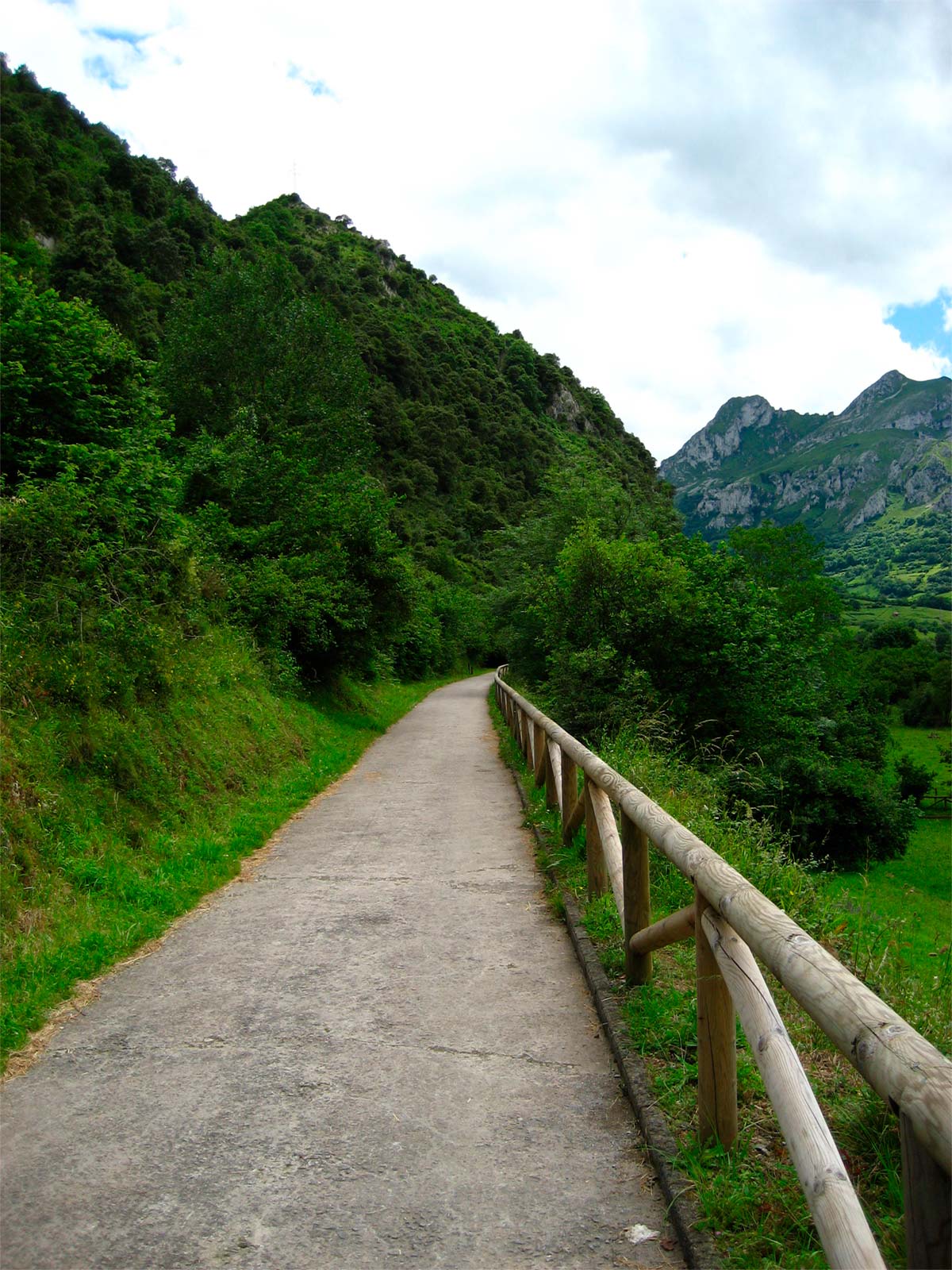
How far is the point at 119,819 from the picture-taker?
7176mm

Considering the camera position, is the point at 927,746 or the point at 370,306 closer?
the point at 927,746

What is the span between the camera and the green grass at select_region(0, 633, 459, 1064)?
5070 mm

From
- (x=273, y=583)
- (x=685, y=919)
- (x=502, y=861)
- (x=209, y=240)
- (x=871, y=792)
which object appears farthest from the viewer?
(x=209, y=240)

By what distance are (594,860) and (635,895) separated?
4.71 feet

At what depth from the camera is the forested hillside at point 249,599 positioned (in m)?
7.63

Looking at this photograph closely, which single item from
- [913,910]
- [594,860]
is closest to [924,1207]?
[594,860]

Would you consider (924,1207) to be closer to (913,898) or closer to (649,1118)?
(649,1118)

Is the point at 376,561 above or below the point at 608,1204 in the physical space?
above

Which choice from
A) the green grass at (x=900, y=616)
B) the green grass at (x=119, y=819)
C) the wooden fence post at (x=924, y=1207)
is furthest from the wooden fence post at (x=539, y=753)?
the green grass at (x=900, y=616)

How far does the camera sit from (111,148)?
7694 cm

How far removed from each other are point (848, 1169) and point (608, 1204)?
0.78 m

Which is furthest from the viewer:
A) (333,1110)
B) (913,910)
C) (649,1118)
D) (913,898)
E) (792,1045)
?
(913,898)

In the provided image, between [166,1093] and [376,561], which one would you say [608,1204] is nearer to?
[166,1093]

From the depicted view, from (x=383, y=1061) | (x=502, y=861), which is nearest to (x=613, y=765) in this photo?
(x=502, y=861)
